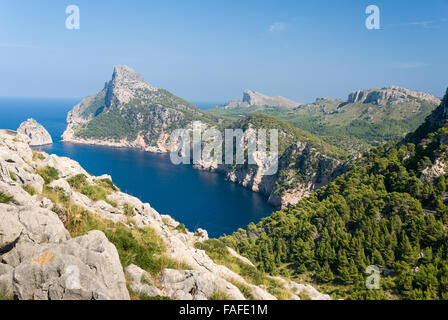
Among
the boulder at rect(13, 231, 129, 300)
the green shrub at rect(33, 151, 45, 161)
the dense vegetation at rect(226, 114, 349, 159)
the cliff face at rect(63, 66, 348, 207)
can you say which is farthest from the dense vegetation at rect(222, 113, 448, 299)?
the dense vegetation at rect(226, 114, 349, 159)

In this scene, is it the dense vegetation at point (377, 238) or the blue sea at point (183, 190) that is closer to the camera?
the dense vegetation at point (377, 238)

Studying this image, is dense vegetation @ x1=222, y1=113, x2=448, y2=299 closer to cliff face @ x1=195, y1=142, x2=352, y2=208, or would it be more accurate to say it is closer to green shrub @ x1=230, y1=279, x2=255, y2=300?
green shrub @ x1=230, y1=279, x2=255, y2=300

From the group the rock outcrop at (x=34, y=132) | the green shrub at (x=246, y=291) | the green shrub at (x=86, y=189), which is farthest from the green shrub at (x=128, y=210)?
the rock outcrop at (x=34, y=132)

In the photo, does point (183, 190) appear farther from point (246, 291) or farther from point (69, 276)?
point (69, 276)

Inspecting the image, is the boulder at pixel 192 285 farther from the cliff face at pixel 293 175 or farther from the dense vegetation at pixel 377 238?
the cliff face at pixel 293 175

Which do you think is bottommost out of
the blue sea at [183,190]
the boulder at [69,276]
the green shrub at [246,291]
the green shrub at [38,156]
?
the blue sea at [183,190]

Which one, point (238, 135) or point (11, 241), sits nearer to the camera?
point (11, 241)
